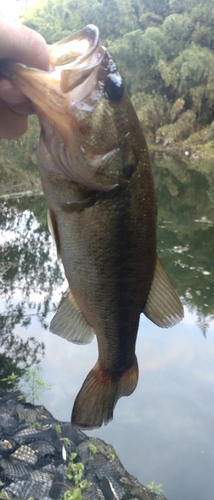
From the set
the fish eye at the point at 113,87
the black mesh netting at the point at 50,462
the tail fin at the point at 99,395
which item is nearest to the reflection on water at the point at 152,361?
the black mesh netting at the point at 50,462

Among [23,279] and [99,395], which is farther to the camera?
[23,279]

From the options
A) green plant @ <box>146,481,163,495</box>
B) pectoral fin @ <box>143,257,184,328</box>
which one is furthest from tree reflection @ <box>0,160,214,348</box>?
pectoral fin @ <box>143,257,184,328</box>

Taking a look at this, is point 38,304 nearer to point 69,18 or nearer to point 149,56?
point 149,56

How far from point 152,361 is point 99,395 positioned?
3.41 meters

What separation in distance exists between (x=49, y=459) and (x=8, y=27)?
8.80 feet

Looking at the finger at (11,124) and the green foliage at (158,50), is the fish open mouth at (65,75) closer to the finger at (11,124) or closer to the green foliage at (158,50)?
the finger at (11,124)

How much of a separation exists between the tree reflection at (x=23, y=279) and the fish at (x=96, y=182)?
345cm

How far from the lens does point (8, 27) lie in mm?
1275

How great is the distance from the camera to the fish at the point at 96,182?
4.09ft

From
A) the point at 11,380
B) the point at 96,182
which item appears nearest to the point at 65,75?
the point at 96,182

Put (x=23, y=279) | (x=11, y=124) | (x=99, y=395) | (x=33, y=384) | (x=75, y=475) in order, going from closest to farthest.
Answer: (x=99, y=395)
(x=11, y=124)
(x=75, y=475)
(x=33, y=384)
(x=23, y=279)

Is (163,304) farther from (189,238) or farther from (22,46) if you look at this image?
(189,238)

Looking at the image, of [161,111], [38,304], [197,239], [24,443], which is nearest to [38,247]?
[38,304]

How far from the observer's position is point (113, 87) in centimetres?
129
